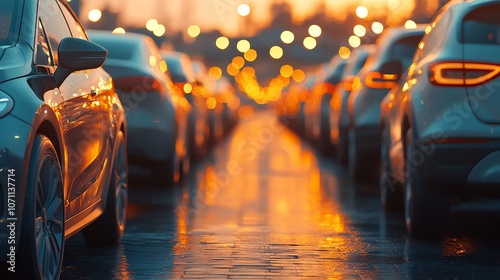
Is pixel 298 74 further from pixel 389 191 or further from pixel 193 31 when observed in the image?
pixel 389 191

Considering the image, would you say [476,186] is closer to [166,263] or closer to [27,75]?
[166,263]

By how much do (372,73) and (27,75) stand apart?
8919 mm

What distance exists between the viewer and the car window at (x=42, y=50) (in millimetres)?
6450

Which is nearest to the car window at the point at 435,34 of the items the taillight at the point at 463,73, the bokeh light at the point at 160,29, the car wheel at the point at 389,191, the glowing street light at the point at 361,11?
the taillight at the point at 463,73

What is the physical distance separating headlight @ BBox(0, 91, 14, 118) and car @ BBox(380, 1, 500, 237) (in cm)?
345

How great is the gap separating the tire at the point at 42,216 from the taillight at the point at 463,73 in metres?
3.06

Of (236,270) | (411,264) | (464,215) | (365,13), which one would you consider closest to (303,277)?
(236,270)

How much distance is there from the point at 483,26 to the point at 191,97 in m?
9.84

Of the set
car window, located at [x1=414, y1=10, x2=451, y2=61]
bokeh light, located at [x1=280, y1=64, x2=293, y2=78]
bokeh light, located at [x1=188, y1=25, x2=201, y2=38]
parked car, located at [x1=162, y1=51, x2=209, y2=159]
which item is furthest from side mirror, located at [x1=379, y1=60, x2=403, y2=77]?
bokeh light, located at [x1=280, y1=64, x2=293, y2=78]

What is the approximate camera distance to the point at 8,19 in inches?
260

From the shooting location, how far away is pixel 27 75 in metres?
6.03

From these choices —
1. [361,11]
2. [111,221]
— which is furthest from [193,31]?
[111,221]

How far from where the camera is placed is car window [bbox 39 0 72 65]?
6941mm

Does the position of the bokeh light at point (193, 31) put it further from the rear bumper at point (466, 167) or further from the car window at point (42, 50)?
the car window at point (42, 50)
